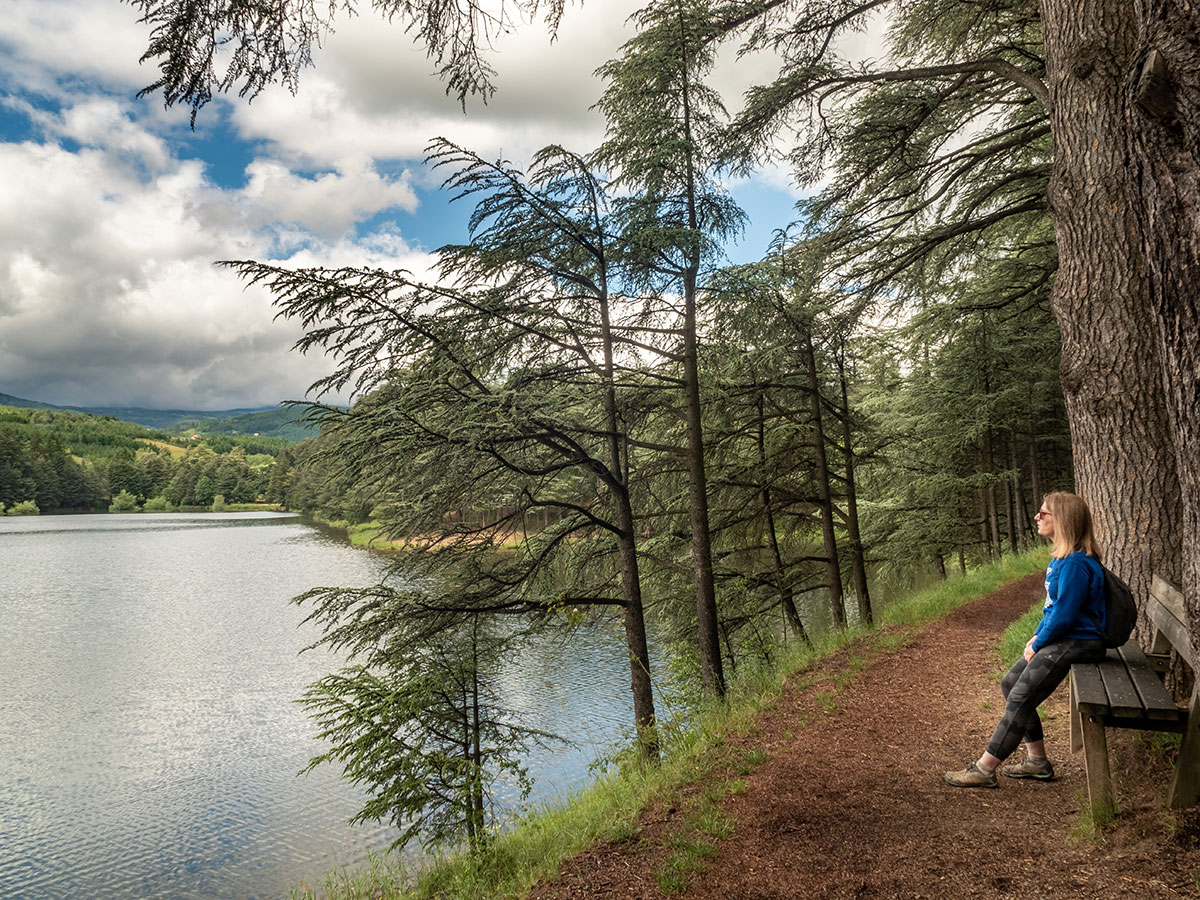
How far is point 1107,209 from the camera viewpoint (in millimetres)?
3934

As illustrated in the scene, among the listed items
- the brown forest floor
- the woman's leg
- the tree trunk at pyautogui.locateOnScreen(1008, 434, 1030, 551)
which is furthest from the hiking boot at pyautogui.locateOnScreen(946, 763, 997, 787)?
the tree trunk at pyautogui.locateOnScreen(1008, 434, 1030, 551)

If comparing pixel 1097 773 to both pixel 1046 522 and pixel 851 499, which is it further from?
pixel 851 499

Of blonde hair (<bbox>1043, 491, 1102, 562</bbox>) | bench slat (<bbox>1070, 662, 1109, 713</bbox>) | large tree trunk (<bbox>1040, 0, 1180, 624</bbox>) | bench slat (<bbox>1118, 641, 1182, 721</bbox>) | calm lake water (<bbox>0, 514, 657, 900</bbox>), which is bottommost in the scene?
calm lake water (<bbox>0, 514, 657, 900</bbox>)

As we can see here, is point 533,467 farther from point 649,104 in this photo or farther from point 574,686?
point 574,686

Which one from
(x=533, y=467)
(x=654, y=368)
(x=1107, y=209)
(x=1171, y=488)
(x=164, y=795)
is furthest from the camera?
(x=164, y=795)

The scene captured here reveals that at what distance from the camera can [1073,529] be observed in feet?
11.1

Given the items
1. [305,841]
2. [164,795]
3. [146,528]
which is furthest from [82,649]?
[146,528]

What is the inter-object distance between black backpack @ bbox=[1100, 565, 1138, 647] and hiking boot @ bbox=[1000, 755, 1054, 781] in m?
0.89

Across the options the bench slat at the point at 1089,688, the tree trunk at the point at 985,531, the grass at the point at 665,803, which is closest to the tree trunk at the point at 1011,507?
the tree trunk at the point at 985,531

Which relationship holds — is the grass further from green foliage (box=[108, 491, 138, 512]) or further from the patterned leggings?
green foliage (box=[108, 491, 138, 512])

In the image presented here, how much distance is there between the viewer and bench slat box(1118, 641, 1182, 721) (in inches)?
107

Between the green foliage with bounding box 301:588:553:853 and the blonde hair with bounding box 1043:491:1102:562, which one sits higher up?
the blonde hair with bounding box 1043:491:1102:562

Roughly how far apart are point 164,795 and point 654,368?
41.3 feet

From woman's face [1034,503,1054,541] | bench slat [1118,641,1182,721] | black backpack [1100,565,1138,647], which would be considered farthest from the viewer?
woman's face [1034,503,1054,541]
